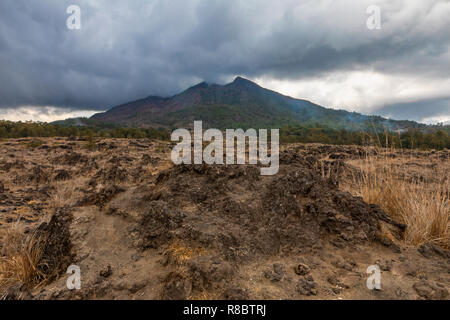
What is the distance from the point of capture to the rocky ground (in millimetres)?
1981

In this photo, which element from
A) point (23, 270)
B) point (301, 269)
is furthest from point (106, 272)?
point (301, 269)

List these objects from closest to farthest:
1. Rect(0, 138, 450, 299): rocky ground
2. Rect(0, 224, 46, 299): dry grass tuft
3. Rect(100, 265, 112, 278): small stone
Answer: Rect(0, 138, 450, 299): rocky ground, Rect(100, 265, 112, 278): small stone, Rect(0, 224, 46, 299): dry grass tuft

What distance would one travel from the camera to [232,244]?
7.66 ft

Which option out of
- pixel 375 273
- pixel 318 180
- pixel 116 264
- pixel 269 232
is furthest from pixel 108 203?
pixel 375 273

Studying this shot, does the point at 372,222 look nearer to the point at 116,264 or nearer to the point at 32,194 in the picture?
the point at 116,264

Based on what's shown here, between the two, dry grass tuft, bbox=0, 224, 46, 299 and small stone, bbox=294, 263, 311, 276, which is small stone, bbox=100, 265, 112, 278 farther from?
small stone, bbox=294, 263, 311, 276

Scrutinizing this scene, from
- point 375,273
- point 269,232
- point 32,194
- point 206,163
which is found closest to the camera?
point 375,273

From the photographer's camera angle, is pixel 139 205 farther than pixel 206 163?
No

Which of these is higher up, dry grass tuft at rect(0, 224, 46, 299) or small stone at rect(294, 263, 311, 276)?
small stone at rect(294, 263, 311, 276)

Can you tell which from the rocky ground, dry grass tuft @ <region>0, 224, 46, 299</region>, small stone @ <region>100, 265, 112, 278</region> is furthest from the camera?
dry grass tuft @ <region>0, 224, 46, 299</region>

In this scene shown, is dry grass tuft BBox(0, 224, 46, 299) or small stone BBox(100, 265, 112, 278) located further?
dry grass tuft BBox(0, 224, 46, 299)

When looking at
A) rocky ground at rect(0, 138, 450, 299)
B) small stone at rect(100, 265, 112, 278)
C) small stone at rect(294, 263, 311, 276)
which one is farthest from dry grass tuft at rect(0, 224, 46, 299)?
small stone at rect(294, 263, 311, 276)

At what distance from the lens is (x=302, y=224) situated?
2.82 meters
